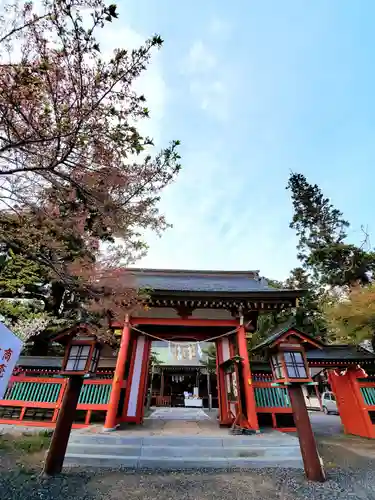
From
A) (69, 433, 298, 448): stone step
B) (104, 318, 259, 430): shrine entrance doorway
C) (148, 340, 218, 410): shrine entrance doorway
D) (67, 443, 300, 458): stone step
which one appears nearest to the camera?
(67, 443, 300, 458): stone step

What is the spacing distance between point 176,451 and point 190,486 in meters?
1.21

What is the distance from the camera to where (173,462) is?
4961mm

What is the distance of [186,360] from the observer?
18.7m

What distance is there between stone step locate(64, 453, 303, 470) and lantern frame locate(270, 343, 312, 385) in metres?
1.66

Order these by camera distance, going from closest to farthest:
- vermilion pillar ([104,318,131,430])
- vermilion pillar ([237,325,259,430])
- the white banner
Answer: the white banner < vermilion pillar ([104,318,131,430]) < vermilion pillar ([237,325,259,430])

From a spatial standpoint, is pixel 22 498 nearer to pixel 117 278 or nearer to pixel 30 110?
pixel 117 278

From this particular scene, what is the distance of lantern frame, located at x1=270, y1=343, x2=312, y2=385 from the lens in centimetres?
474

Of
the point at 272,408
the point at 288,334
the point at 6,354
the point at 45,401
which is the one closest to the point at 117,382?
the point at 45,401

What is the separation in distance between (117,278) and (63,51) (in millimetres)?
3435

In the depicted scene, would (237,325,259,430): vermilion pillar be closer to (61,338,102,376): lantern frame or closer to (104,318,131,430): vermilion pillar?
(104,318,131,430): vermilion pillar

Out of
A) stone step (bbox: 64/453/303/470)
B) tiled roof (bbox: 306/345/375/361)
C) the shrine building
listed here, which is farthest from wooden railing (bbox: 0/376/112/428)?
tiled roof (bbox: 306/345/375/361)

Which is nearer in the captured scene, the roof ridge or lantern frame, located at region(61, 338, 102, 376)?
lantern frame, located at region(61, 338, 102, 376)

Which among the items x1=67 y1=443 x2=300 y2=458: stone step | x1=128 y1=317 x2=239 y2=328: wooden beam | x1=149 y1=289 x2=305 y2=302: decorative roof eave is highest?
x1=149 y1=289 x2=305 y2=302: decorative roof eave

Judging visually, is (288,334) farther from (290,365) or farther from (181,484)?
(181,484)
